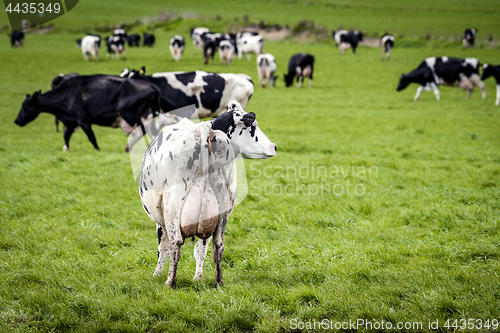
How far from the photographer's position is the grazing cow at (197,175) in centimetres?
380

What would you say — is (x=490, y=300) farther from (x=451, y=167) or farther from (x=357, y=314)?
(x=451, y=167)

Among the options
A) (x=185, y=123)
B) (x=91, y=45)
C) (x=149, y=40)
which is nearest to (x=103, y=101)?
(x=185, y=123)

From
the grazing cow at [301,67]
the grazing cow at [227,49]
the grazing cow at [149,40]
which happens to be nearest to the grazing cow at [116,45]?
the grazing cow at [227,49]

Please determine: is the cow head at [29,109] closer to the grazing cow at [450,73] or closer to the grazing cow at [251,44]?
the grazing cow at [450,73]

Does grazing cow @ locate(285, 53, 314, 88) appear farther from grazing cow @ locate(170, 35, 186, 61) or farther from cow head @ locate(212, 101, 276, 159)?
cow head @ locate(212, 101, 276, 159)

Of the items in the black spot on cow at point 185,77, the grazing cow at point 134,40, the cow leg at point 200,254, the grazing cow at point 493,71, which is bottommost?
the cow leg at point 200,254

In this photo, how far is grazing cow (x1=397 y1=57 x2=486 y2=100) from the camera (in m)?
19.7

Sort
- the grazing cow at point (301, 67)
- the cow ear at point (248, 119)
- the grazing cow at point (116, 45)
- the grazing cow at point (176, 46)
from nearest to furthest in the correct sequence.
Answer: the cow ear at point (248, 119) < the grazing cow at point (301, 67) < the grazing cow at point (176, 46) < the grazing cow at point (116, 45)

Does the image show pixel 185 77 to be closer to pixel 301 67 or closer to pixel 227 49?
pixel 301 67

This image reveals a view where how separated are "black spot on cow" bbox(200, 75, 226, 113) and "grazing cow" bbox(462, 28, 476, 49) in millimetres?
32222

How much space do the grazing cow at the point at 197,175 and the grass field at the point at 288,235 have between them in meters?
0.60

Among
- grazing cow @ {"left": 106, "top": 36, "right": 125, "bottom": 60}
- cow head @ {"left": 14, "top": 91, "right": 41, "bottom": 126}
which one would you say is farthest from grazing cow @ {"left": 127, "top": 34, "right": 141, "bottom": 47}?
cow head @ {"left": 14, "top": 91, "right": 41, "bottom": 126}

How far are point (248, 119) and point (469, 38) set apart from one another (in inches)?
1533

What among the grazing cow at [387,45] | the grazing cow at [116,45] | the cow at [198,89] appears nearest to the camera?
the cow at [198,89]
